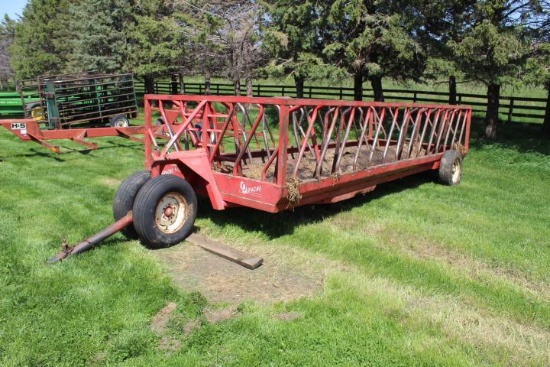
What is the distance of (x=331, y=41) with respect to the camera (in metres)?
14.6

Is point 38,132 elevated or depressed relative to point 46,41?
depressed

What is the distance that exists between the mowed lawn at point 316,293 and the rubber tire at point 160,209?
246mm

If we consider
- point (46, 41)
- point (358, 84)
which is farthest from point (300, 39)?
point (46, 41)

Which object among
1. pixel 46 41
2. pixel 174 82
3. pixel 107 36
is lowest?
pixel 174 82

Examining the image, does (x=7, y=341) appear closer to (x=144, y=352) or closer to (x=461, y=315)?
(x=144, y=352)

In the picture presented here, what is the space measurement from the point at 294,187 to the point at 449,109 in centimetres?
498

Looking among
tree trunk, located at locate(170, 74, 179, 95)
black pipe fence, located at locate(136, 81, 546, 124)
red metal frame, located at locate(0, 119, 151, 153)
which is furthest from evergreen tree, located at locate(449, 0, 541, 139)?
tree trunk, located at locate(170, 74, 179, 95)

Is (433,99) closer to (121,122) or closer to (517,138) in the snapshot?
(517,138)

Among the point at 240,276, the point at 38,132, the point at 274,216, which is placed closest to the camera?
the point at 240,276

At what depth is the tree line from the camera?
36.2ft

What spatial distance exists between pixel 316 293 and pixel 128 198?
234 cm

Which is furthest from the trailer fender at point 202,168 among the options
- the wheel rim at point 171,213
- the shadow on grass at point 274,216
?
the shadow on grass at point 274,216

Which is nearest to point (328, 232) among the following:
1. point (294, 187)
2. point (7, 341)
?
point (294, 187)

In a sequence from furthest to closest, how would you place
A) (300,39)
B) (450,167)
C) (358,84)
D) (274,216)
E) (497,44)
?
(358,84) → (300,39) → (497,44) → (450,167) → (274,216)
